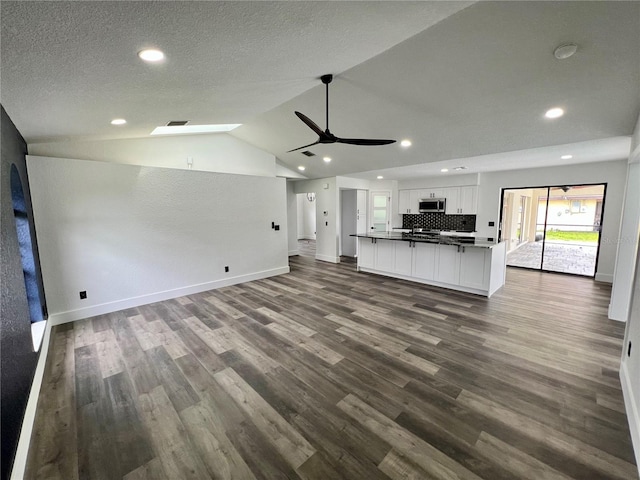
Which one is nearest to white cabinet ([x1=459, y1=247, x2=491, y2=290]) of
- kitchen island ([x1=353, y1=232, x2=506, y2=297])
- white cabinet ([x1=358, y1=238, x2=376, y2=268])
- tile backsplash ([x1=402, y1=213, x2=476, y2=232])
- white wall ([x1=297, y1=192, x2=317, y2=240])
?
kitchen island ([x1=353, y1=232, x2=506, y2=297])

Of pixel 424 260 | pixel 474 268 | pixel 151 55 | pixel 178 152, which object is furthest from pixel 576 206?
pixel 178 152

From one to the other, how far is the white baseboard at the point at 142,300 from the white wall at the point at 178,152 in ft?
7.39

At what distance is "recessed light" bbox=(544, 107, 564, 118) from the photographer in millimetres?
3140

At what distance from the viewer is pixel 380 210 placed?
8633 mm

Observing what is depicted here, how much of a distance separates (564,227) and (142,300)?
9.00 metres

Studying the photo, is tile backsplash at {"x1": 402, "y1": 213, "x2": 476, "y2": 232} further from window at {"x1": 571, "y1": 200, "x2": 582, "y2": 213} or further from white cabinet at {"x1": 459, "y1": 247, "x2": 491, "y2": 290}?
white cabinet at {"x1": 459, "y1": 247, "x2": 491, "y2": 290}

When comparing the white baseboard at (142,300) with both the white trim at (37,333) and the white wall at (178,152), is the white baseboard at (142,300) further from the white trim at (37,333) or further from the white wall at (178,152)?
the white wall at (178,152)

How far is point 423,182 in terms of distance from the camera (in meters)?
8.00

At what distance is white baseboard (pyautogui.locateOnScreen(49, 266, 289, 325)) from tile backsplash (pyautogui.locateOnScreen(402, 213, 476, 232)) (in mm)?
5185

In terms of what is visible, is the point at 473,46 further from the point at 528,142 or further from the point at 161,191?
the point at 161,191

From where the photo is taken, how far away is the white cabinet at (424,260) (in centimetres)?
518

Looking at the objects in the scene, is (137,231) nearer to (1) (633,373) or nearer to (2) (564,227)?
(1) (633,373)

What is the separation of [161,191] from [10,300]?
2.92 metres

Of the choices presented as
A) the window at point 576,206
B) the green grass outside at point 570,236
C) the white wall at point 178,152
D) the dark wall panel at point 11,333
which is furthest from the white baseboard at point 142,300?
the window at point 576,206
